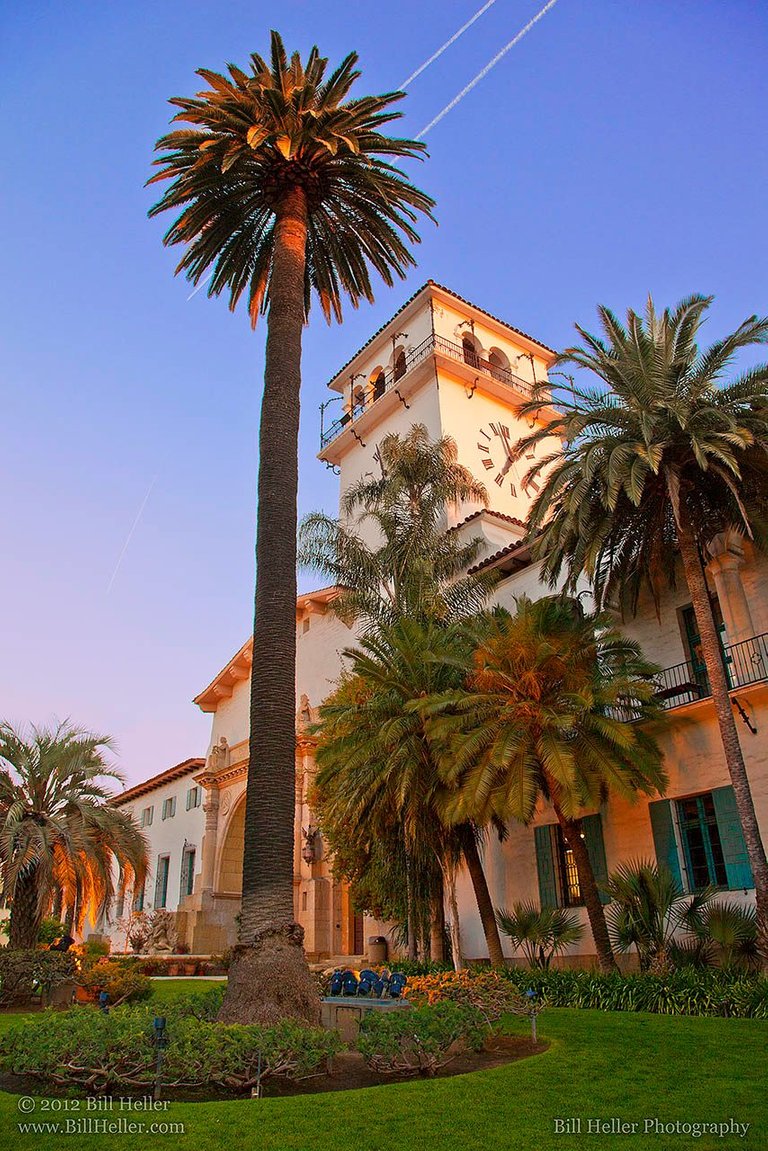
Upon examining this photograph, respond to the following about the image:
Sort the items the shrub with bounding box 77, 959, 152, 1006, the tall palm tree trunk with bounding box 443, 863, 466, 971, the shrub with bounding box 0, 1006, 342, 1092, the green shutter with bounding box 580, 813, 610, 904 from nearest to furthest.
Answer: the shrub with bounding box 0, 1006, 342, 1092
the shrub with bounding box 77, 959, 152, 1006
the green shutter with bounding box 580, 813, 610, 904
the tall palm tree trunk with bounding box 443, 863, 466, 971

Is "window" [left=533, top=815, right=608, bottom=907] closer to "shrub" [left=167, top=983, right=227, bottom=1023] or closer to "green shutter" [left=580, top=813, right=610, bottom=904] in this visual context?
"green shutter" [left=580, top=813, right=610, bottom=904]

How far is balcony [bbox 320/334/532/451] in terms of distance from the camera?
38.6m

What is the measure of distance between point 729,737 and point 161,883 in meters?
40.1

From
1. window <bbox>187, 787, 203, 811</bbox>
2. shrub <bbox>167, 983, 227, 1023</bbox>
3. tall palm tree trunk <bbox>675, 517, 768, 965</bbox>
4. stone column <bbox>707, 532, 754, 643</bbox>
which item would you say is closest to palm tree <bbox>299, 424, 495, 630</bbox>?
stone column <bbox>707, 532, 754, 643</bbox>

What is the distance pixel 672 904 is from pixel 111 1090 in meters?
13.2

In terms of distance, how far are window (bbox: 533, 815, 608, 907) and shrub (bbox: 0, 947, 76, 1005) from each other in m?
12.0

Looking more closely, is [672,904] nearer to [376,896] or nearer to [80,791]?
[376,896]

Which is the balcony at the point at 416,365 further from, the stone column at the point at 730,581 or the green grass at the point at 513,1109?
the green grass at the point at 513,1109

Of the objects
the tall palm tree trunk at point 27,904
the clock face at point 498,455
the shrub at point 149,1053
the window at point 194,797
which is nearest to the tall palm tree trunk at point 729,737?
the shrub at point 149,1053

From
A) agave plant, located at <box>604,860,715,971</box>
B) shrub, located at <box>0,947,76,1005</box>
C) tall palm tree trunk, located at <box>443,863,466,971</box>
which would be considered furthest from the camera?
tall palm tree trunk, located at <box>443,863,466,971</box>

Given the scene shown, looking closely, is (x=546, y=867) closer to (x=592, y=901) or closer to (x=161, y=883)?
(x=592, y=901)

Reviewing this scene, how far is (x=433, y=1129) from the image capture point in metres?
7.28

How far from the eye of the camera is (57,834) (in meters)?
21.2

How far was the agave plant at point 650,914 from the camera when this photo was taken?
16.8 m
